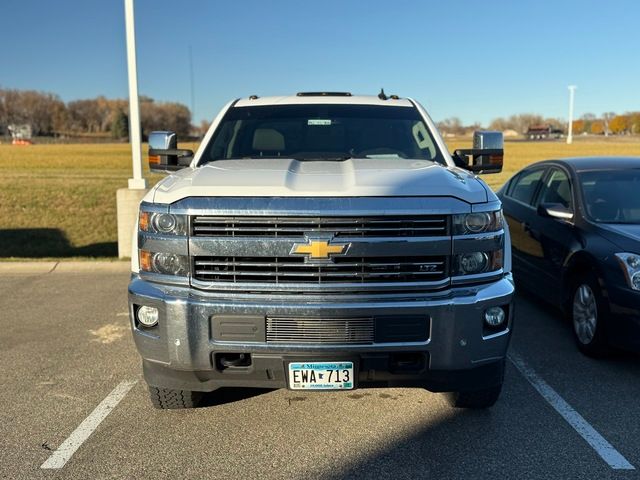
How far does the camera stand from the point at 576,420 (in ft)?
12.2

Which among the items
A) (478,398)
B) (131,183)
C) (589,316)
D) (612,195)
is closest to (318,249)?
(478,398)

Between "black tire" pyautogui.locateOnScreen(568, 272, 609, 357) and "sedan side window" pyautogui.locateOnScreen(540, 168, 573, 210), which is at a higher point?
→ "sedan side window" pyautogui.locateOnScreen(540, 168, 573, 210)

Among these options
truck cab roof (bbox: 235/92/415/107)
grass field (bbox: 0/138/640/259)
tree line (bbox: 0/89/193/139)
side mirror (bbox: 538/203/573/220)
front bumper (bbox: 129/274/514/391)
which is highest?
tree line (bbox: 0/89/193/139)

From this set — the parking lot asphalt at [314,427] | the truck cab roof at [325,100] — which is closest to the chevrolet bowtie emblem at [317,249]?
the parking lot asphalt at [314,427]

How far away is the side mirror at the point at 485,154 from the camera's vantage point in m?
4.62

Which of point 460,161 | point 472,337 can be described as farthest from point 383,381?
point 460,161

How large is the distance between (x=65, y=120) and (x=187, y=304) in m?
174

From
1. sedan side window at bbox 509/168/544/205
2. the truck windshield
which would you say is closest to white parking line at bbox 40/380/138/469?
the truck windshield

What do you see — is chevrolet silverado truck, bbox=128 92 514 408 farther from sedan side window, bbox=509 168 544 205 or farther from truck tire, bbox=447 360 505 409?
sedan side window, bbox=509 168 544 205

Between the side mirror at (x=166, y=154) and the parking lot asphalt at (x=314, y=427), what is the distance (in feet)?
5.19

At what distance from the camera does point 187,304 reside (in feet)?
10.1

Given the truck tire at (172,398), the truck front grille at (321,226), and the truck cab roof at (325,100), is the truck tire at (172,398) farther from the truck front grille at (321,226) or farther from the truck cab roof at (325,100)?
the truck cab roof at (325,100)

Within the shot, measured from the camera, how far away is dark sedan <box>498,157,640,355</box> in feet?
14.6

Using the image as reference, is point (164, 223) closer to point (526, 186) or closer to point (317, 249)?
point (317, 249)
